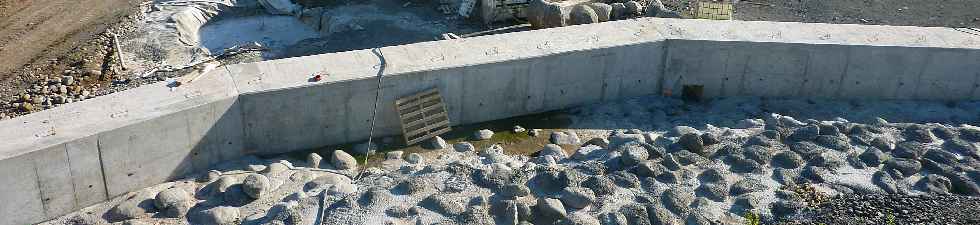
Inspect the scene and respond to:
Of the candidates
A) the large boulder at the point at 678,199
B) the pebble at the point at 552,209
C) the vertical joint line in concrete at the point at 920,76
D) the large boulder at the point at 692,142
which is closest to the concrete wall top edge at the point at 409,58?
the vertical joint line in concrete at the point at 920,76

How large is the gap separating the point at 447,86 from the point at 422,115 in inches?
20.3

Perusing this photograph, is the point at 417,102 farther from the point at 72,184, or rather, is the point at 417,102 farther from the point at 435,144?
the point at 72,184

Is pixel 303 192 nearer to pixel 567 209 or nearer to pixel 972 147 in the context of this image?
pixel 567 209

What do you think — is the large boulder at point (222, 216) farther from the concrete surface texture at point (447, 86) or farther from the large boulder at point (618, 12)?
the large boulder at point (618, 12)

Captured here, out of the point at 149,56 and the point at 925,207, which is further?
the point at 149,56

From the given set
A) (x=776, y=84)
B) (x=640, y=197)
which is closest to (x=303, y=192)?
(x=640, y=197)

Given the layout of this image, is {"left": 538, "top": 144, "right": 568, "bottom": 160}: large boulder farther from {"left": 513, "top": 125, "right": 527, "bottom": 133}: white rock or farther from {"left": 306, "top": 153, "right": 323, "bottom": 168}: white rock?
{"left": 306, "top": 153, "right": 323, "bottom": 168}: white rock

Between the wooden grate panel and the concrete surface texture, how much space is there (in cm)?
15

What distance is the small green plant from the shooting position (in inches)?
350

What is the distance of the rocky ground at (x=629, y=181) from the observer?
8883 millimetres

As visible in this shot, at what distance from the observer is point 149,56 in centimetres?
1406

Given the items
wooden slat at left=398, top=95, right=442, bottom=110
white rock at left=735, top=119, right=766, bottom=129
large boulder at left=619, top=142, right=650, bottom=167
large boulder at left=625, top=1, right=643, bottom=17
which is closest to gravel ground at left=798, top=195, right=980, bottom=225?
large boulder at left=619, top=142, right=650, bottom=167

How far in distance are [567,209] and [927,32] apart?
7.31 metres

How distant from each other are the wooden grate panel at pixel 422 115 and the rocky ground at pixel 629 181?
246 millimetres
